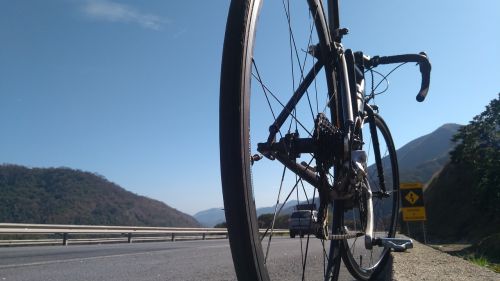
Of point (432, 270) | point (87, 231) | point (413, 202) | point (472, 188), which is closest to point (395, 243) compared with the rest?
point (432, 270)

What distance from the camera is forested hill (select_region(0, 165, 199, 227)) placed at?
8750 centimetres

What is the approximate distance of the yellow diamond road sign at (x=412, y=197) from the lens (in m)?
12.1

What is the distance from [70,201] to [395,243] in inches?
4259

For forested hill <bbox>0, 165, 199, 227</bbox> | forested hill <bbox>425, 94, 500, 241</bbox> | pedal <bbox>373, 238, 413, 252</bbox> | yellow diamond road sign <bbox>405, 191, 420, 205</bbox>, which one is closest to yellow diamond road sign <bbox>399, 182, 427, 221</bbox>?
yellow diamond road sign <bbox>405, 191, 420, 205</bbox>

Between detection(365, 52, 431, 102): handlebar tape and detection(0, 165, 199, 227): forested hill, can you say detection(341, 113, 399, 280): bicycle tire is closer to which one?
detection(365, 52, 431, 102): handlebar tape

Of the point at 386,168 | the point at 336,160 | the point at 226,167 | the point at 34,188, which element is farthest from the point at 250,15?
the point at 34,188

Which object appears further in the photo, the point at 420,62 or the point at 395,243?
the point at 420,62

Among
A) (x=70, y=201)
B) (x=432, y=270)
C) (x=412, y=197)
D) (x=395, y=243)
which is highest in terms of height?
(x=70, y=201)

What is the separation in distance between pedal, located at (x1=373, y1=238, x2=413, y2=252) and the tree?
35.3 m

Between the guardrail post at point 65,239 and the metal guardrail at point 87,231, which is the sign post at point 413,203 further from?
the guardrail post at point 65,239

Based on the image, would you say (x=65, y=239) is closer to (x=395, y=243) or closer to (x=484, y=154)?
(x=395, y=243)

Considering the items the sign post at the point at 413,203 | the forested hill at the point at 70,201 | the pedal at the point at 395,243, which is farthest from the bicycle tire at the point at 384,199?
the forested hill at the point at 70,201

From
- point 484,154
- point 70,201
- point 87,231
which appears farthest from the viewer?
point 70,201

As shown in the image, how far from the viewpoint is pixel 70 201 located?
336 ft
